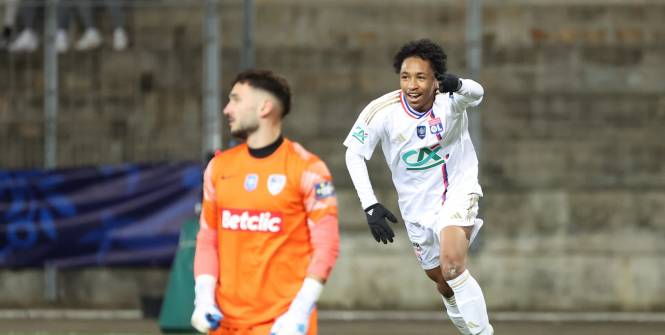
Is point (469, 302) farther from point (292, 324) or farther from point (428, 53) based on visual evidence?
point (292, 324)

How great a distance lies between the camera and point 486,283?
54.5 ft

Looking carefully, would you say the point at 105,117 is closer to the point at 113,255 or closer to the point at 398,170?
the point at 113,255

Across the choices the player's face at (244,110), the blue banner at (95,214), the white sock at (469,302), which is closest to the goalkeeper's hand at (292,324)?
the player's face at (244,110)

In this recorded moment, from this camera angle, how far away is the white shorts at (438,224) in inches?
365

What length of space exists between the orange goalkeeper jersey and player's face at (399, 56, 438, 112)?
8.61 ft

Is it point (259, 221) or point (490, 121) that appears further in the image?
point (490, 121)

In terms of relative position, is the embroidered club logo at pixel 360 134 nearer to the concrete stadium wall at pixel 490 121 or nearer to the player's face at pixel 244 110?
the player's face at pixel 244 110

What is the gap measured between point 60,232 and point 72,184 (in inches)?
22.3

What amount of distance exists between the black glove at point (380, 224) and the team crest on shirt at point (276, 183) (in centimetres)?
213

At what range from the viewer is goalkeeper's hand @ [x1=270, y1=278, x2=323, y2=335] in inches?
245

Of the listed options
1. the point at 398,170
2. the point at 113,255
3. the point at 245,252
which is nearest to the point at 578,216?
the point at 113,255

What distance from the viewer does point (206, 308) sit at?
20.8ft

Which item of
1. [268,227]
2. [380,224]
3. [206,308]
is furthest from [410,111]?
[206,308]

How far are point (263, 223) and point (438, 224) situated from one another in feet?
10.4
